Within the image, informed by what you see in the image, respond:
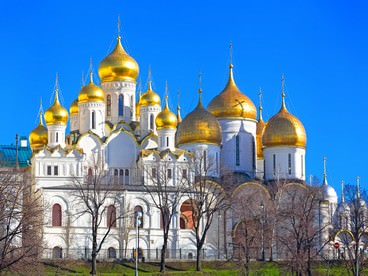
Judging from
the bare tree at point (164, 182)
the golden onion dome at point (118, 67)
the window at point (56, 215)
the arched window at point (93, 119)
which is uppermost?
the golden onion dome at point (118, 67)

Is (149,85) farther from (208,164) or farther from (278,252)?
(278,252)

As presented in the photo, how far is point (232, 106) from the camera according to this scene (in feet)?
265

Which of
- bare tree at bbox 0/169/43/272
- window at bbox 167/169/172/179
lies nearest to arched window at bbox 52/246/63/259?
bare tree at bbox 0/169/43/272

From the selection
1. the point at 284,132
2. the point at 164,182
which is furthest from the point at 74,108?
the point at 284,132

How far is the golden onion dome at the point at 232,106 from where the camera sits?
8075 cm

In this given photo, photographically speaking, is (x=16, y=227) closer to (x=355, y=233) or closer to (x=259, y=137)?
(x=355, y=233)

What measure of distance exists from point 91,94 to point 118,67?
341 cm

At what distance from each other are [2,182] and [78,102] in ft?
80.9

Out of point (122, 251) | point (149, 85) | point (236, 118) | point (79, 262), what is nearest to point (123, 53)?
point (149, 85)

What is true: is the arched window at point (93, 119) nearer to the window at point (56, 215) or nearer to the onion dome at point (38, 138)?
the onion dome at point (38, 138)

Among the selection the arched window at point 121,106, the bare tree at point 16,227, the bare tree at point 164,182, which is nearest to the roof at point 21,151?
the arched window at point 121,106

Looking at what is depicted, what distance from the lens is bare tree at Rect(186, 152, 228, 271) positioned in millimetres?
63062

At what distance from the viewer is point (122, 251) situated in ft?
226

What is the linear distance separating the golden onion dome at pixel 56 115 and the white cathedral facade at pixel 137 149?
0.07m
